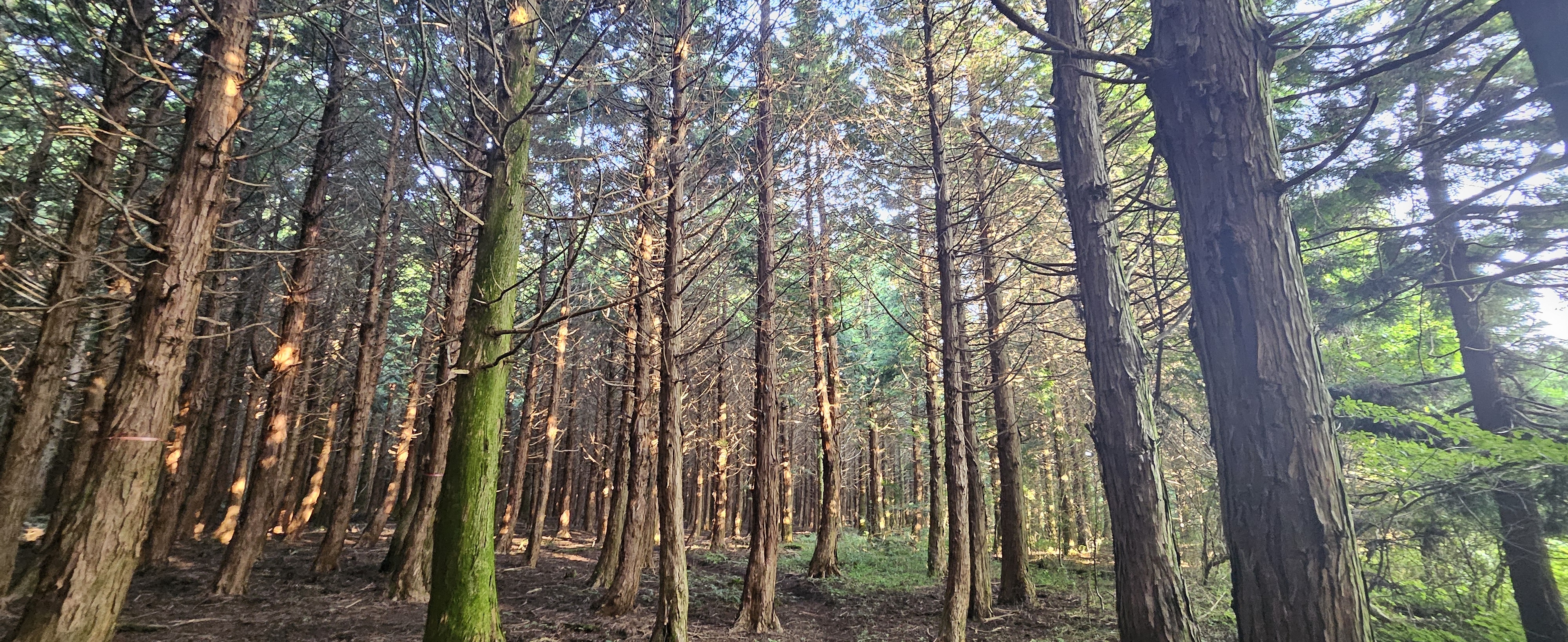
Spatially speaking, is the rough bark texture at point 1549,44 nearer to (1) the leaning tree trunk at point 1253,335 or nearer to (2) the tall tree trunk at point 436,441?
(1) the leaning tree trunk at point 1253,335

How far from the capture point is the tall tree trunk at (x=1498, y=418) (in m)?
5.86

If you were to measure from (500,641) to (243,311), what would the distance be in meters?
14.7

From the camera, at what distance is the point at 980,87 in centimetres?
1004

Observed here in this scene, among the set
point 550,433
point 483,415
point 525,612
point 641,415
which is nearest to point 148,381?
point 483,415

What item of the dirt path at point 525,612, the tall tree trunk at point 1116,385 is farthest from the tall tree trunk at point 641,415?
the tall tree trunk at point 1116,385

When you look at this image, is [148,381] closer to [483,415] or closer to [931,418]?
[483,415]

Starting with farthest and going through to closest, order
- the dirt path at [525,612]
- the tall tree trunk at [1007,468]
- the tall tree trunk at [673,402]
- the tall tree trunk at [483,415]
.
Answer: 1. the tall tree trunk at [1007,468]
2. the dirt path at [525,612]
3. the tall tree trunk at [673,402]
4. the tall tree trunk at [483,415]

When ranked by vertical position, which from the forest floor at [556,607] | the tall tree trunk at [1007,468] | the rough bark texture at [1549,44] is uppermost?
the rough bark texture at [1549,44]

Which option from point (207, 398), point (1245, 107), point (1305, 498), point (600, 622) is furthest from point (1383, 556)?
point (207, 398)

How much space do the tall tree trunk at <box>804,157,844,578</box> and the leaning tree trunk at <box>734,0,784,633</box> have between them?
2073 mm

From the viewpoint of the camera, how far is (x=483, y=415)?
4348mm

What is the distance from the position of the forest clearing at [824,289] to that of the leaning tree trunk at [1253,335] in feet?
0.06

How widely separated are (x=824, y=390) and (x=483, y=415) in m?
10.7

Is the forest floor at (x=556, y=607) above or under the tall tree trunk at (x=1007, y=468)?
under
